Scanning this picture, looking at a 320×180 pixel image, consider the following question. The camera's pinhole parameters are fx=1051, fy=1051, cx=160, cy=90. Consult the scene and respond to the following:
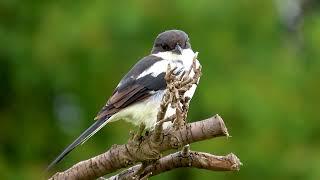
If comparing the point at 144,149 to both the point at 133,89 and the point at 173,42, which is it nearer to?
the point at 133,89

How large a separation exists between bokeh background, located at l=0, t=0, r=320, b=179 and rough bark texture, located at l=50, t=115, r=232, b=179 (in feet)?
13.1

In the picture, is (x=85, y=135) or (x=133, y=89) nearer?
(x=85, y=135)

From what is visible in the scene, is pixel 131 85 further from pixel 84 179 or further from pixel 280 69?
pixel 280 69

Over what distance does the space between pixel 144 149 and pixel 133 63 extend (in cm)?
419

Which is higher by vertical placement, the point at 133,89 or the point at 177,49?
the point at 177,49

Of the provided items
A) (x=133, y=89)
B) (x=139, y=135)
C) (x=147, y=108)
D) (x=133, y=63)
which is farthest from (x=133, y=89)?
(x=133, y=63)

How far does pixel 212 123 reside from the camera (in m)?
3.93

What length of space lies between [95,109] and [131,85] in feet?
12.4

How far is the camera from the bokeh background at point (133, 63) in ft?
27.4

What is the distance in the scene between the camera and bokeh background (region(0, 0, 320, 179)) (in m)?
8.35

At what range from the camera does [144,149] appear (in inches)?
162

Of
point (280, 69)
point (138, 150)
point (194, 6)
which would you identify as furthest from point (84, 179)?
point (280, 69)

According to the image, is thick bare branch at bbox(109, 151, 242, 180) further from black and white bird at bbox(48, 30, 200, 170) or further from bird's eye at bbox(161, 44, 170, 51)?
bird's eye at bbox(161, 44, 170, 51)

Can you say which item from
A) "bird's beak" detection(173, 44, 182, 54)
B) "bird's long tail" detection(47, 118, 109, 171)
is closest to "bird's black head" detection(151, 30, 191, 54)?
"bird's beak" detection(173, 44, 182, 54)
